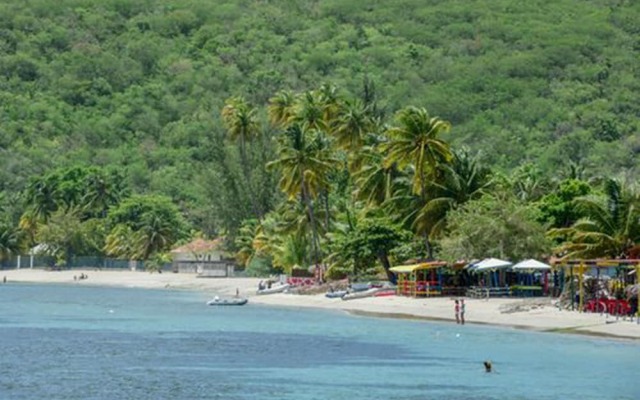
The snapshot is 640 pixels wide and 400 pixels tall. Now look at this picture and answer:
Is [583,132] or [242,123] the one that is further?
[583,132]

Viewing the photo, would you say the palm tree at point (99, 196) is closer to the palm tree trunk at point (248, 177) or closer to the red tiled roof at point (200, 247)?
the red tiled roof at point (200, 247)

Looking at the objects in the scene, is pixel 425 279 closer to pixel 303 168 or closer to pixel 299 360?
pixel 303 168

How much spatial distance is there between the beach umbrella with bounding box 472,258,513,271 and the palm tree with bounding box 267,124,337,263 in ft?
90.5

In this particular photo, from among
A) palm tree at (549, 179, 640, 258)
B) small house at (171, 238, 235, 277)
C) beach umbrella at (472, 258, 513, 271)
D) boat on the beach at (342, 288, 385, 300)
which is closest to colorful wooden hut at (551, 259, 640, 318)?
palm tree at (549, 179, 640, 258)

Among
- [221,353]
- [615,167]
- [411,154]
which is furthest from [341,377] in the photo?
[615,167]

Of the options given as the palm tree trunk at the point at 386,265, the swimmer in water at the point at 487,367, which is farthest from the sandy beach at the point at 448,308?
the swimmer in water at the point at 487,367

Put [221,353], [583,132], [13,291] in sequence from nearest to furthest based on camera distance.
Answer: [221,353] → [13,291] → [583,132]

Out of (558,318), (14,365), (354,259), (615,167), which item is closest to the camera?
(14,365)

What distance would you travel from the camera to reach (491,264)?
83250 mm

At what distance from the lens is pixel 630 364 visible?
55.8m

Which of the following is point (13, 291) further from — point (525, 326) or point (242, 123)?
Answer: point (525, 326)

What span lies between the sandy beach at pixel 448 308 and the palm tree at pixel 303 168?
8.43m

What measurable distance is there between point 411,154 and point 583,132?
105m

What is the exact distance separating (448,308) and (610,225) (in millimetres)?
10491
